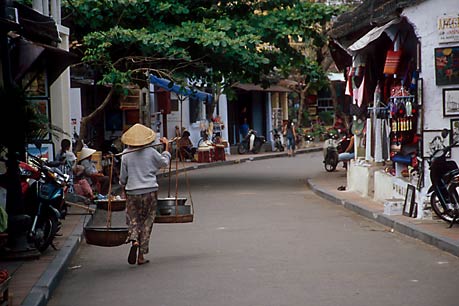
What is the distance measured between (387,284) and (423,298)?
80 cm

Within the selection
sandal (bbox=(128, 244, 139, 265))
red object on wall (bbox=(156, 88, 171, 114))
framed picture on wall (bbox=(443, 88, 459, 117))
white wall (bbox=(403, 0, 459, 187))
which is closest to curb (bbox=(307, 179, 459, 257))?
white wall (bbox=(403, 0, 459, 187))

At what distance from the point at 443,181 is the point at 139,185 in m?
5.06

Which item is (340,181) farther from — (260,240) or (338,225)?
(260,240)

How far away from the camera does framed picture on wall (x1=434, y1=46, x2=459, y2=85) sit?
14.4 m

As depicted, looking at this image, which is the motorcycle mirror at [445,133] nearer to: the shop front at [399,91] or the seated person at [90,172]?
the shop front at [399,91]

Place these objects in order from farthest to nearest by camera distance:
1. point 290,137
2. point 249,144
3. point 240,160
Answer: point 249,144 < point 290,137 < point 240,160

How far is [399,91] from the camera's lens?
15883 mm


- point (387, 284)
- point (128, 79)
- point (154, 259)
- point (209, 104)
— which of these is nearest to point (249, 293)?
point (387, 284)

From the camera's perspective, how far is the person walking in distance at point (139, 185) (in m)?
11.1

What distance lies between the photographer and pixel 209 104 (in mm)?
41188

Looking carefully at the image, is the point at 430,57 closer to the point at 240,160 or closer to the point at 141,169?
the point at 141,169

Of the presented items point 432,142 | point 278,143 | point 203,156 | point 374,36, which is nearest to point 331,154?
point 203,156

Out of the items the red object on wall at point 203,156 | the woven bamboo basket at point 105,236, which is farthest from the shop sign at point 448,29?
the red object on wall at point 203,156

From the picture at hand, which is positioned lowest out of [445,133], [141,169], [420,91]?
→ [141,169]
